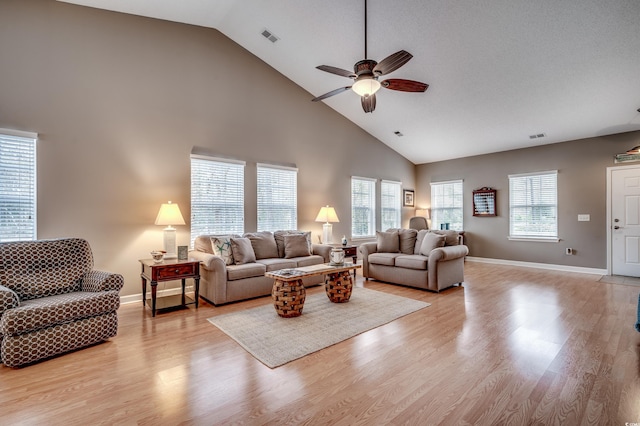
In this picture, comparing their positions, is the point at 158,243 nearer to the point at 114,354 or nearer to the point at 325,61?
the point at 114,354

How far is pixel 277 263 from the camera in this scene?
4.57 m

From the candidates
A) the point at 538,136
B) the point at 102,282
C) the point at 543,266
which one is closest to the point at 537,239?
the point at 543,266

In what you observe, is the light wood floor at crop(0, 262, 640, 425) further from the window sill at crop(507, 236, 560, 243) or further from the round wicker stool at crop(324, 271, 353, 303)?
the window sill at crop(507, 236, 560, 243)

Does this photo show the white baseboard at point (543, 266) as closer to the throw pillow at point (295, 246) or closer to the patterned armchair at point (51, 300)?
the throw pillow at point (295, 246)

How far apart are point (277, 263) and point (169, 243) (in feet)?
5.01

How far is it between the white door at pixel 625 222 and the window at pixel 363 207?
15.1 feet

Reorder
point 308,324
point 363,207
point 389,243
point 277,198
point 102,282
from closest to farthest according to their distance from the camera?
1. point 102,282
2. point 308,324
3. point 389,243
4. point 277,198
5. point 363,207

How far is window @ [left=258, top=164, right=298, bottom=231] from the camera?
5.49 m

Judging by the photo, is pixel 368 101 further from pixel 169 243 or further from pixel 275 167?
pixel 169 243

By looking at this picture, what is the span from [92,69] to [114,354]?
11.6 feet

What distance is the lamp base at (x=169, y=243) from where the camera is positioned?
162 inches

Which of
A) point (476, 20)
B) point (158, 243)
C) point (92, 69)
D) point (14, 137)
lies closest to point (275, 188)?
point (158, 243)

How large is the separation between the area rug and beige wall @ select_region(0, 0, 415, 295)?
1916 millimetres

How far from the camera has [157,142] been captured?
4.38m
